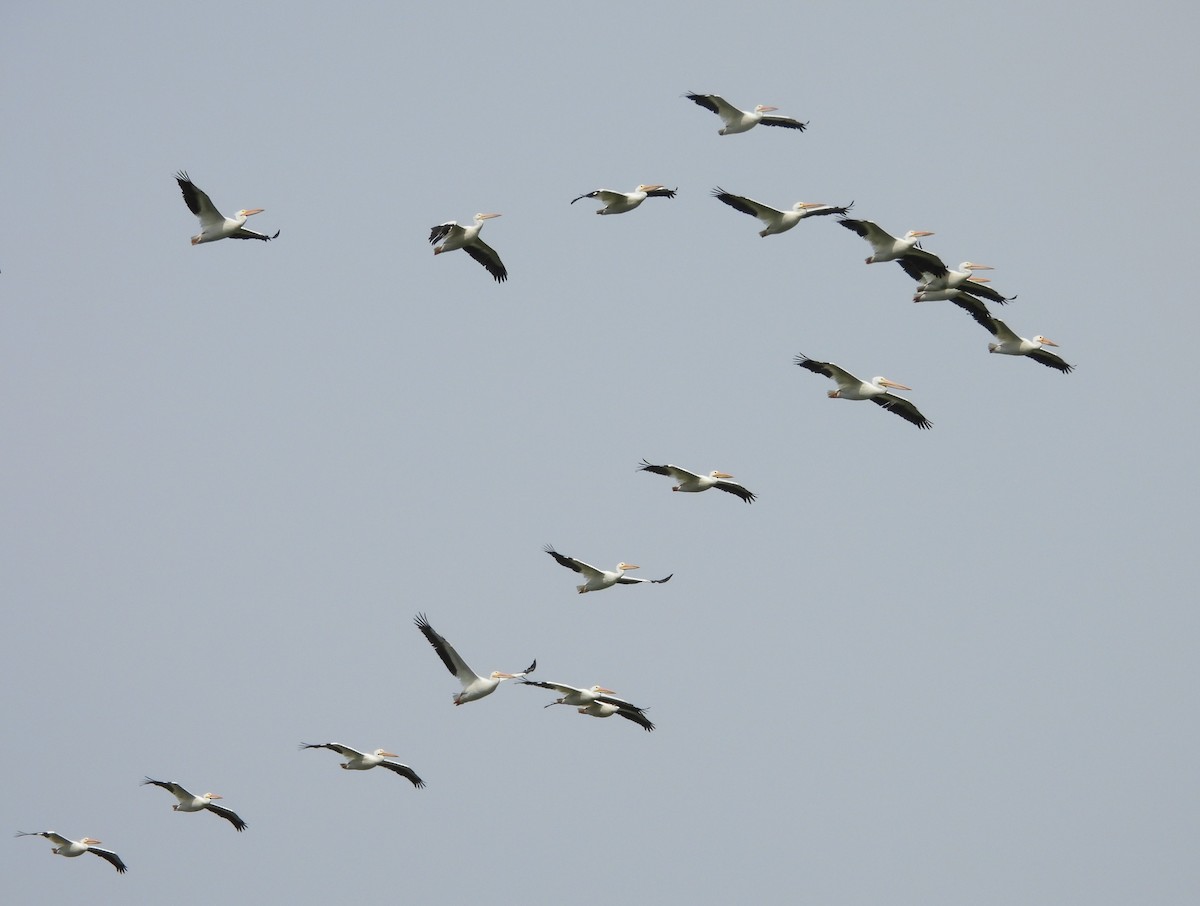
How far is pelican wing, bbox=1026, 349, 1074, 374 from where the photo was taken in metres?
30.4

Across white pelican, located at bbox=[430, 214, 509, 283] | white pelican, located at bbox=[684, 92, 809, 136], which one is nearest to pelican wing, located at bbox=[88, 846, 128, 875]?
white pelican, located at bbox=[430, 214, 509, 283]

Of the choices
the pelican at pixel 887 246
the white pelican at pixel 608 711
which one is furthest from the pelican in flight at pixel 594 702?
the pelican at pixel 887 246

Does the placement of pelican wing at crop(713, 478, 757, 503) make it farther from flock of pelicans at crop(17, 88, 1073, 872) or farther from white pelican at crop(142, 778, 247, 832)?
white pelican at crop(142, 778, 247, 832)

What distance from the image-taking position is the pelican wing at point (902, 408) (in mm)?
28766

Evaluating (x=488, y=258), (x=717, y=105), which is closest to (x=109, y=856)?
(x=488, y=258)

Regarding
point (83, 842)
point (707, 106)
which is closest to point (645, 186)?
point (707, 106)

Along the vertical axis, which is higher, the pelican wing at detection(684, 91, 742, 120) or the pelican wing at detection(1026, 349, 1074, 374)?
the pelican wing at detection(684, 91, 742, 120)

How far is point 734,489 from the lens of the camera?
1161 inches

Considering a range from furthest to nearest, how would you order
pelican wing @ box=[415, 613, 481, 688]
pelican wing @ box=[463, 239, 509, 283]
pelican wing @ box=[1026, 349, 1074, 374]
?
pelican wing @ box=[1026, 349, 1074, 374] → pelican wing @ box=[463, 239, 509, 283] → pelican wing @ box=[415, 613, 481, 688]

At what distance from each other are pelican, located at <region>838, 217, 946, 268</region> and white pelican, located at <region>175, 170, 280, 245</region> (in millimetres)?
8884

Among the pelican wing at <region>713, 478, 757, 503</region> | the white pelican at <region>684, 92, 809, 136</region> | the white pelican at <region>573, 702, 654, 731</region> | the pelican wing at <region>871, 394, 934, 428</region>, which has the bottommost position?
the white pelican at <region>573, 702, 654, 731</region>

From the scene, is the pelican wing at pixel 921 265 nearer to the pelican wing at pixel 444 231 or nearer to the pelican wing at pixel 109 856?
the pelican wing at pixel 444 231

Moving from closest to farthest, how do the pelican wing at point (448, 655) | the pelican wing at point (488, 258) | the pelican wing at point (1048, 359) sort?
the pelican wing at point (448, 655)
the pelican wing at point (488, 258)
the pelican wing at point (1048, 359)

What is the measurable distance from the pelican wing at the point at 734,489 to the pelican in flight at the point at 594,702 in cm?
373
